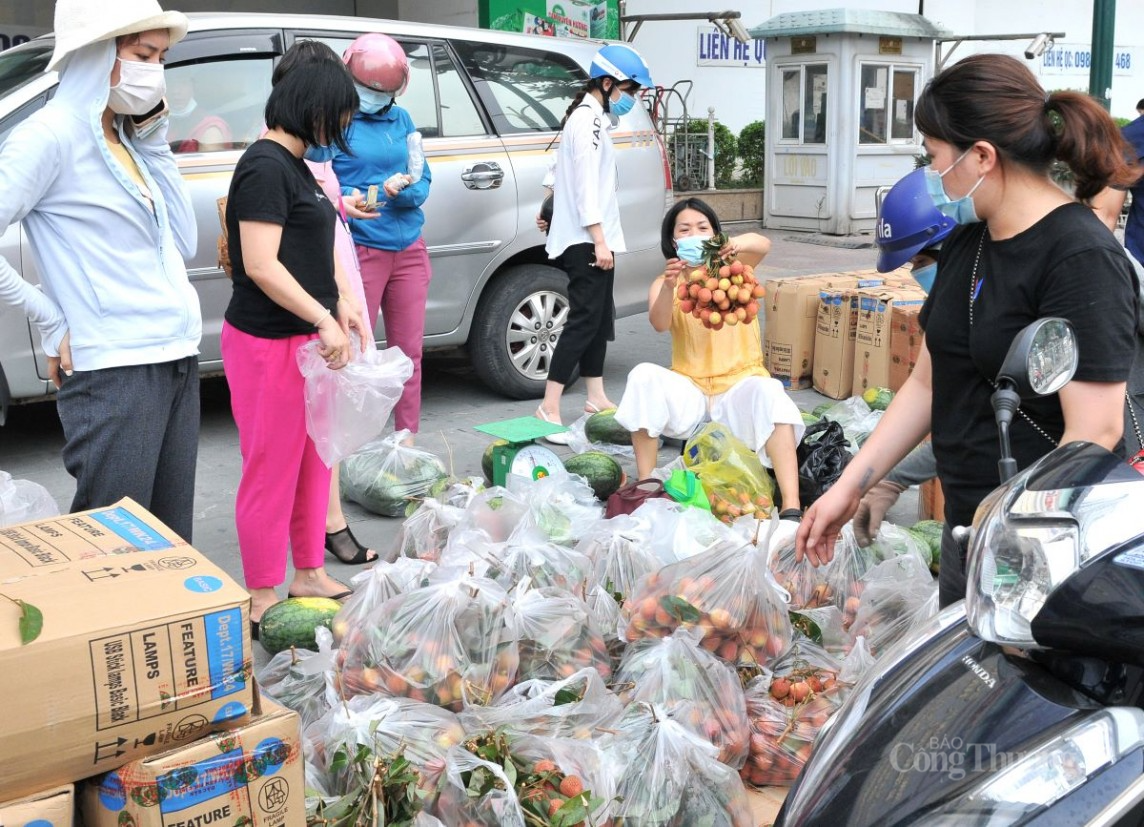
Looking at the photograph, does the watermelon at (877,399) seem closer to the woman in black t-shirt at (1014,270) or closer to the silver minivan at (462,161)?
the silver minivan at (462,161)

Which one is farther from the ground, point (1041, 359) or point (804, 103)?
point (804, 103)

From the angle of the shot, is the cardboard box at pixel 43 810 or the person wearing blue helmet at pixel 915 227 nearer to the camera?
the cardboard box at pixel 43 810

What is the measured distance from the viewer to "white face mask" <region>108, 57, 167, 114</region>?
307cm

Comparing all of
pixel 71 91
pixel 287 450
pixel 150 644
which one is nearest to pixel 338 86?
pixel 71 91

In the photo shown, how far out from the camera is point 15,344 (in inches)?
223

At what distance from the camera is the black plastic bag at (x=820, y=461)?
524cm

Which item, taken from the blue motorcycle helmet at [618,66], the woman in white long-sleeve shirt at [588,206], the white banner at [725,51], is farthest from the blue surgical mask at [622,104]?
the white banner at [725,51]

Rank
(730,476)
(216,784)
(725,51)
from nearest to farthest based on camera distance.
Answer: (216,784), (730,476), (725,51)

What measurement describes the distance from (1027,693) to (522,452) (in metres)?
3.71

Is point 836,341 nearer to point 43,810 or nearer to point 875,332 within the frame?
point 875,332

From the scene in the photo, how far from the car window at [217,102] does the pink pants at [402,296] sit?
3.37 ft

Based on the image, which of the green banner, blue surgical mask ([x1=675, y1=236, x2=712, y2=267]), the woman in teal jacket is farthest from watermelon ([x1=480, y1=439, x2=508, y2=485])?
the green banner

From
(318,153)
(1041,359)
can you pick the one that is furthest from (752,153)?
(1041,359)

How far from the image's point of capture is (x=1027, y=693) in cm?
167
